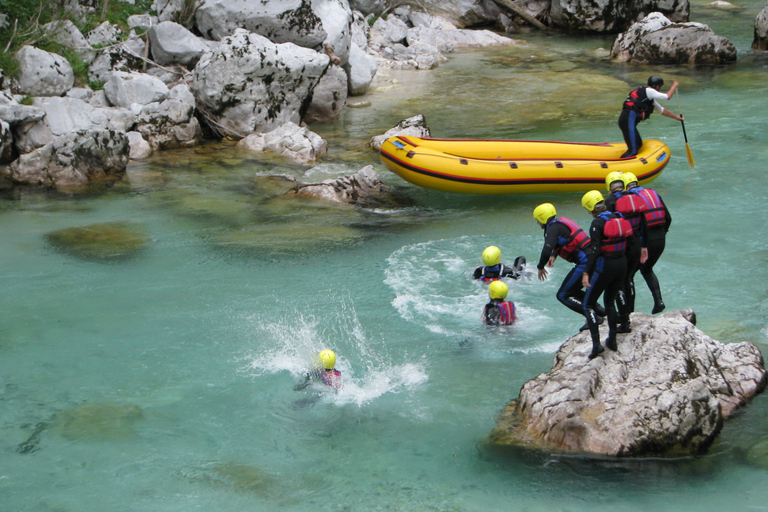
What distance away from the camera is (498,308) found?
22.6ft

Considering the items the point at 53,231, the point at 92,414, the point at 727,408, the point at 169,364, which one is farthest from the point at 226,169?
the point at 727,408

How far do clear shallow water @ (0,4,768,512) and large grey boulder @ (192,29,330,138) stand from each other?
160cm

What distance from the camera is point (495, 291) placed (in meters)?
6.88

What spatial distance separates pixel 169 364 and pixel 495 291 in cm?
304

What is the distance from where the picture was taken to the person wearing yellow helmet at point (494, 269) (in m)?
7.32

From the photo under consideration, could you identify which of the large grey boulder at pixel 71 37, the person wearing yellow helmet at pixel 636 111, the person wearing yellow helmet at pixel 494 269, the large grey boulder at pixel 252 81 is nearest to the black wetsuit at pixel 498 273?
the person wearing yellow helmet at pixel 494 269

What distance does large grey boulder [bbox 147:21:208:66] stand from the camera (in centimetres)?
1518

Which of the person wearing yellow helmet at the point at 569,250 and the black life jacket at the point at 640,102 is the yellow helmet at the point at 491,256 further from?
the black life jacket at the point at 640,102

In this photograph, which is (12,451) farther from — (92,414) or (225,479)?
(225,479)

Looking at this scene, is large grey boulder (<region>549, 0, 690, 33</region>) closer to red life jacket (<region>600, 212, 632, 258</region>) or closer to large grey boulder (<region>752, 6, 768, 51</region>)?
large grey boulder (<region>752, 6, 768, 51</region>)

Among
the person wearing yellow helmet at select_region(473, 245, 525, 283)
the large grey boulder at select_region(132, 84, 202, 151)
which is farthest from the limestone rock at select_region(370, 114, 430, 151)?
the person wearing yellow helmet at select_region(473, 245, 525, 283)

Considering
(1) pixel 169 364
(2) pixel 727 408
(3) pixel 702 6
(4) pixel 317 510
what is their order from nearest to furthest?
1. (4) pixel 317 510
2. (2) pixel 727 408
3. (1) pixel 169 364
4. (3) pixel 702 6

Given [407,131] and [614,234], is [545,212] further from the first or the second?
[407,131]

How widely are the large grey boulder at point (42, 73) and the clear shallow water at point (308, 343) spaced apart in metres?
2.40
